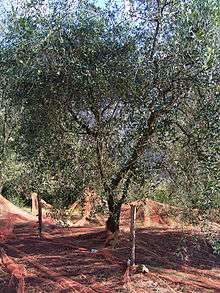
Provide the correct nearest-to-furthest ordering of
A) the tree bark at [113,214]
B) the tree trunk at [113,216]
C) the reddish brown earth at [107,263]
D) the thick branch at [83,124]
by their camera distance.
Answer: the reddish brown earth at [107,263]
the thick branch at [83,124]
the tree bark at [113,214]
the tree trunk at [113,216]

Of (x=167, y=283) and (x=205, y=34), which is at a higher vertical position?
(x=205, y=34)

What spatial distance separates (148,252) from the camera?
404 inches

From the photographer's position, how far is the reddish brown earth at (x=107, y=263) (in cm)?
799

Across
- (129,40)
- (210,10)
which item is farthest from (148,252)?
(210,10)

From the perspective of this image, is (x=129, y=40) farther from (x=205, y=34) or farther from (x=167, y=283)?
(x=167, y=283)

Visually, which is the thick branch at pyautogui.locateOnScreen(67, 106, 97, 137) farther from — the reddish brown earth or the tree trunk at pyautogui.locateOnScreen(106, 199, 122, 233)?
the reddish brown earth

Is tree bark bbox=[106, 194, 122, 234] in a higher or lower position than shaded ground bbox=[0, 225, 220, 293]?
higher

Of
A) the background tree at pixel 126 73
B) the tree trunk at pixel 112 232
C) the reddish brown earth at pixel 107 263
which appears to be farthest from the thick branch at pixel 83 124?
the reddish brown earth at pixel 107 263

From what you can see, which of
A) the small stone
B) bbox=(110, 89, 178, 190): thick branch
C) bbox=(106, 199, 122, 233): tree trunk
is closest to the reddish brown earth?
the small stone

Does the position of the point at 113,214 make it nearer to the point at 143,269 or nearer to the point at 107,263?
the point at 107,263

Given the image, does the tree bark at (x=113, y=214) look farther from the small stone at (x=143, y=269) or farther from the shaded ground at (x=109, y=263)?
the small stone at (x=143, y=269)

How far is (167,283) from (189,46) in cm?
420

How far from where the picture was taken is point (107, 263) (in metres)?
9.22

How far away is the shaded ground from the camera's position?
7992mm
